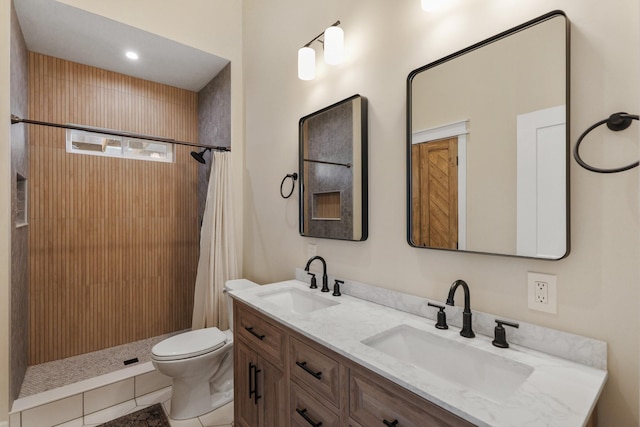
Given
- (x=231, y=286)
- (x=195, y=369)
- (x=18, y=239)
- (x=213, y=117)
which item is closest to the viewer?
(x=195, y=369)

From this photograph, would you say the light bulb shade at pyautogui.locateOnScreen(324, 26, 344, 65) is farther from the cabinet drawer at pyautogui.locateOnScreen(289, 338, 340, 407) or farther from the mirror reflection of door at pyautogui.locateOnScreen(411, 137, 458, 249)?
the cabinet drawer at pyautogui.locateOnScreen(289, 338, 340, 407)

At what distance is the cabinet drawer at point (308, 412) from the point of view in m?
1.08

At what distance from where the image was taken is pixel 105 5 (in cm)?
220

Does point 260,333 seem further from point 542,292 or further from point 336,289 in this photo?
point 542,292

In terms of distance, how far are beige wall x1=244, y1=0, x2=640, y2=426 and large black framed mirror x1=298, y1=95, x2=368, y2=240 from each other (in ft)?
0.21

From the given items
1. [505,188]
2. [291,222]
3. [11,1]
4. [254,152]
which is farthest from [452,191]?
[11,1]

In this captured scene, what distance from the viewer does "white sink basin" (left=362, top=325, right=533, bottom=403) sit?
952mm

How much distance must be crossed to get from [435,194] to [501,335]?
59 centimetres

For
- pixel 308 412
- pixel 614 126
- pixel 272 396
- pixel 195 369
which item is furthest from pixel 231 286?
pixel 614 126

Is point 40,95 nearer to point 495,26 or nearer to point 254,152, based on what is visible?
point 254,152

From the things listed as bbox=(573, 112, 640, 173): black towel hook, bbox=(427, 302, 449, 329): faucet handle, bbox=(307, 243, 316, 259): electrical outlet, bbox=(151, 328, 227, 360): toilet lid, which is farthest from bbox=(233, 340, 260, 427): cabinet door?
bbox=(573, 112, 640, 173): black towel hook

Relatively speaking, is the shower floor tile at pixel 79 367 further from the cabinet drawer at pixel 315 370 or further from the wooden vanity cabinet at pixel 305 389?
the cabinet drawer at pixel 315 370

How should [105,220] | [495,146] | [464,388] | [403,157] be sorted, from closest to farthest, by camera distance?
1. [464,388]
2. [495,146]
3. [403,157]
4. [105,220]

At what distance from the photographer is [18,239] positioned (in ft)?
6.93
